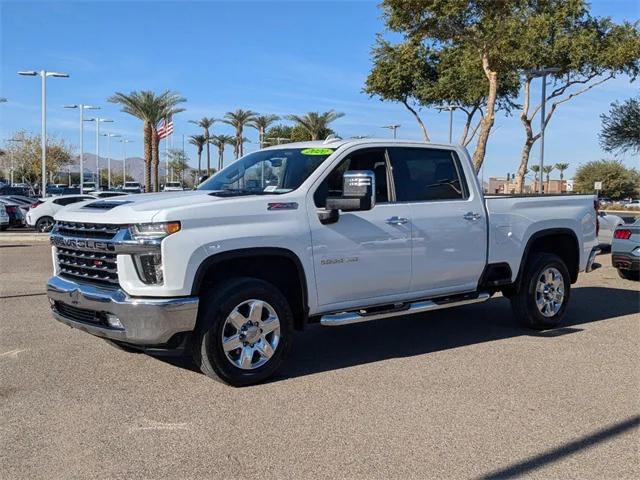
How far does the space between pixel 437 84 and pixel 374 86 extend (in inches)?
127

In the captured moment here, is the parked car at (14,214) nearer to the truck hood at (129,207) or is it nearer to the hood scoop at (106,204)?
the truck hood at (129,207)

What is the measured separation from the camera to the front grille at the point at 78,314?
5.07 m

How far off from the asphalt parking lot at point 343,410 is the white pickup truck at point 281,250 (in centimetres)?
44

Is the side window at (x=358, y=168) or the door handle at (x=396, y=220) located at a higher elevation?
the side window at (x=358, y=168)

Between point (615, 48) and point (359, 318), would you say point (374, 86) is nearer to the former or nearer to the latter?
point (615, 48)

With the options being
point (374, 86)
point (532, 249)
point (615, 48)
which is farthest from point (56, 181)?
point (532, 249)

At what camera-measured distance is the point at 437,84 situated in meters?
33.0

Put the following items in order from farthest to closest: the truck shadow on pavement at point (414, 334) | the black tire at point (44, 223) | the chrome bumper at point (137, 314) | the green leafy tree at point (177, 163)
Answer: the green leafy tree at point (177, 163) < the black tire at point (44, 223) < the truck shadow on pavement at point (414, 334) < the chrome bumper at point (137, 314)

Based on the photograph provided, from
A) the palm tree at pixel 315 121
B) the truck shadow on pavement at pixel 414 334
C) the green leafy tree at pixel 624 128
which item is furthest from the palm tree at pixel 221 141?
the truck shadow on pavement at pixel 414 334

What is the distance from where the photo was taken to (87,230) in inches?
205

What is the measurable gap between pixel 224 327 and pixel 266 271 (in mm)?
707

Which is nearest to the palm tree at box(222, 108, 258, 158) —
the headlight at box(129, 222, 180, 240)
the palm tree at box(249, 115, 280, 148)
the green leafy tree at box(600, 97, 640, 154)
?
the palm tree at box(249, 115, 280, 148)

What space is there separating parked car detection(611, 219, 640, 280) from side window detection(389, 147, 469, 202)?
5902 millimetres

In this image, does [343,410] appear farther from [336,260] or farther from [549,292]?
[549,292]
